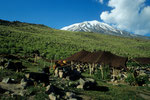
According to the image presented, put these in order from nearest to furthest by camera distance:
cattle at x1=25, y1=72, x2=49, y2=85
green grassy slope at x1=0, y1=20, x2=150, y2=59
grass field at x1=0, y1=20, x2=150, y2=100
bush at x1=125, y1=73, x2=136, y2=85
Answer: grass field at x1=0, y1=20, x2=150, y2=100, cattle at x1=25, y1=72, x2=49, y2=85, bush at x1=125, y1=73, x2=136, y2=85, green grassy slope at x1=0, y1=20, x2=150, y2=59

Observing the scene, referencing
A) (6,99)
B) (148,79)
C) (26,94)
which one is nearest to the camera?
(6,99)

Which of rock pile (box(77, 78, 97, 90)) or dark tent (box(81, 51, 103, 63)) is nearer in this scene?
rock pile (box(77, 78, 97, 90))

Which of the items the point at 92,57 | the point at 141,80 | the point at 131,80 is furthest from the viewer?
the point at 92,57

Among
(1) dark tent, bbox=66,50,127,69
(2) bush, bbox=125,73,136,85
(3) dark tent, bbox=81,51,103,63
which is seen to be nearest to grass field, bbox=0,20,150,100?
(2) bush, bbox=125,73,136,85

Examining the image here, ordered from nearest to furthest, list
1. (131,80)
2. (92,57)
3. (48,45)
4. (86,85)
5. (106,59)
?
(86,85)
(131,80)
(106,59)
(92,57)
(48,45)

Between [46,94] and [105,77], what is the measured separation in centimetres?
1098

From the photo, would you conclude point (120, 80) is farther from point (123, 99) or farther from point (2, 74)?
point (2, 74)

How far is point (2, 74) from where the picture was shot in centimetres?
1124

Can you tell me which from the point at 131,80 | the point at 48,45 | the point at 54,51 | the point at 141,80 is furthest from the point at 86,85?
the point at 48,45

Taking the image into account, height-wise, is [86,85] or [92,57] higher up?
[92,57]

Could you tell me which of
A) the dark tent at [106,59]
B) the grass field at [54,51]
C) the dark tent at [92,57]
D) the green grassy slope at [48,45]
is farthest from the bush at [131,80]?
the green grassy slope at [48,45]

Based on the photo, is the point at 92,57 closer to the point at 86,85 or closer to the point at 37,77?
the point at 86,85

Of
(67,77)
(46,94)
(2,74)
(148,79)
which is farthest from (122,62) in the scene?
(2,74)

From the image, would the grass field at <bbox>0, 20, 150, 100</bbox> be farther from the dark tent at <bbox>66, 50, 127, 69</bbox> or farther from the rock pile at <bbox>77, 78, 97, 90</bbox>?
the dark tent at <bbox>66, 50, 127, 69</bbox>
